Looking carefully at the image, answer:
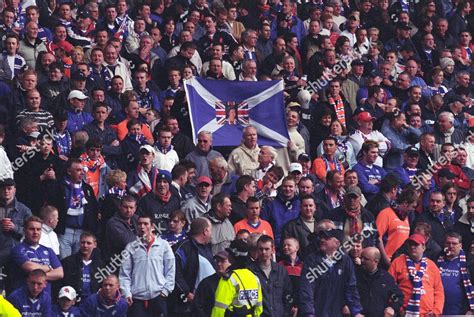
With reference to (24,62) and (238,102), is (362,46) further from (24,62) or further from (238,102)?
(24,62)

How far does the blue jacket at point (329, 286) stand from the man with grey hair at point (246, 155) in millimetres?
2798

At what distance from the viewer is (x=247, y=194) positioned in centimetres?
1822

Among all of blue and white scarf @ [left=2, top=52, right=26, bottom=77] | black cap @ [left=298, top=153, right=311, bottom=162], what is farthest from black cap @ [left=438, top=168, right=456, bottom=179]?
blue and white scarf @ [left=2, top=52, right=26, bottom=77]

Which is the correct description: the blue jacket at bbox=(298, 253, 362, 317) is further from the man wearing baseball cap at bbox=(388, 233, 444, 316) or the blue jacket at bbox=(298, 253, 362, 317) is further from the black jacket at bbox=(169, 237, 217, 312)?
the black jacket at bbox=(169, 237, 217, 312)

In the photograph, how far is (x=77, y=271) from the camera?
1655cm

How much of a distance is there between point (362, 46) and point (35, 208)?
8.48 metres

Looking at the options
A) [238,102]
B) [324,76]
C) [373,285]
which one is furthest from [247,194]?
[324,76]

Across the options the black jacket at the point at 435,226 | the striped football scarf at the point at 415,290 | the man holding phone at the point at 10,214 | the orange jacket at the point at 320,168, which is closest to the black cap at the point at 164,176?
the man holding phone at the point at 10,214

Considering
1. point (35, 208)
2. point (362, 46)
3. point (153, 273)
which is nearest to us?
point (153, 273)

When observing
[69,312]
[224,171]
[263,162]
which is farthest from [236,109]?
[69,312]

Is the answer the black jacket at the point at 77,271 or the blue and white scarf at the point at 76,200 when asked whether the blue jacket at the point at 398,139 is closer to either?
the blue and white scarf at the point at 76,200

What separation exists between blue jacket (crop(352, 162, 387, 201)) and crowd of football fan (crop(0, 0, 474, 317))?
0.02m

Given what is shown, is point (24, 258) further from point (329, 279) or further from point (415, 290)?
point (415, 290)

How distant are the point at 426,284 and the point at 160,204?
10.4 ft
